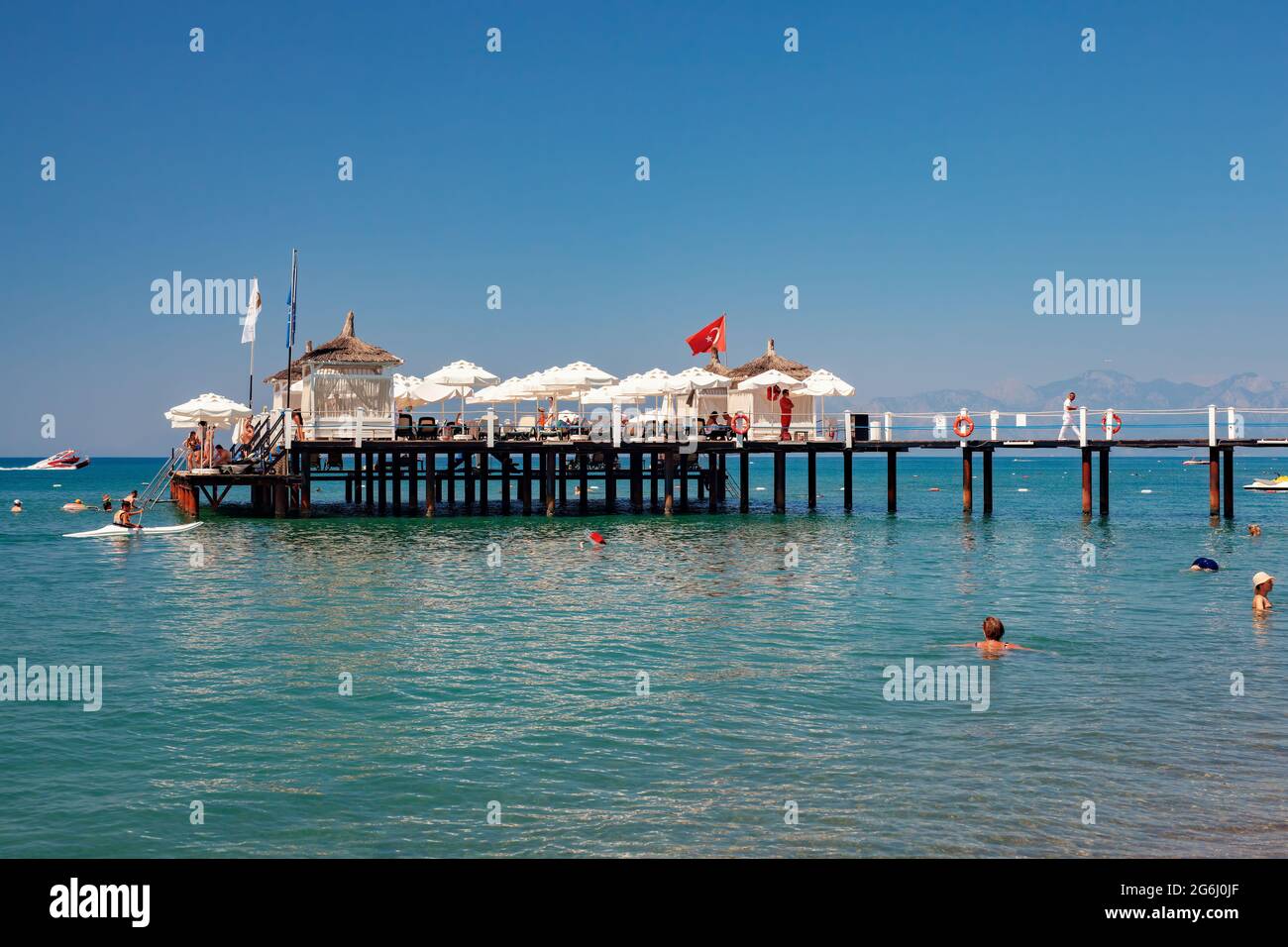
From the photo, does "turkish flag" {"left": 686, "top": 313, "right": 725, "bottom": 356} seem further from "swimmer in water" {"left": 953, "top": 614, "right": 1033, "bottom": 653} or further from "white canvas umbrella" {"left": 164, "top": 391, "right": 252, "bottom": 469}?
"swimmer in water" {"left": 953, "top": 614, "right": 1033, "bottom": 653}

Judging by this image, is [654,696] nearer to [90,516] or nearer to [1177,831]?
[1177,831]

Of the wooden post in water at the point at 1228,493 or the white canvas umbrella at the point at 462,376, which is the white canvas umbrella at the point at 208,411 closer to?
the white canvas umbrella at the point at 462,376

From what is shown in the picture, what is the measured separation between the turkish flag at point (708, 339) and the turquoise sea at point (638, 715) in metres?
17.5

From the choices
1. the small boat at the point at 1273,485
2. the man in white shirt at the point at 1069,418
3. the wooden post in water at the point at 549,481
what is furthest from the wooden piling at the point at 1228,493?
the small boat at the point at 1273,485

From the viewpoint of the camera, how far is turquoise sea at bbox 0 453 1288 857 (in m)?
9.59

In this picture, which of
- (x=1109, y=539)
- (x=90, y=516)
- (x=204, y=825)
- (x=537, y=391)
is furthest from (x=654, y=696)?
(x=90, y=516)

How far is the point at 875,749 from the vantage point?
11.8 metres

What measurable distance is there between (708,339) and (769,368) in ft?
12.0

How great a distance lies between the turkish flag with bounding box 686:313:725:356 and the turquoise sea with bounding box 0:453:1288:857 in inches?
690

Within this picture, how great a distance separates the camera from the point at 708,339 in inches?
1751

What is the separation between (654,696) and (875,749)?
3.46 meters

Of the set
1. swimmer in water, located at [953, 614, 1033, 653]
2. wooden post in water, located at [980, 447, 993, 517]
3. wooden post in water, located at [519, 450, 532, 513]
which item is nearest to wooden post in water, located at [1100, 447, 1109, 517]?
wooden post in water, located at [980, 447, 993, 517]

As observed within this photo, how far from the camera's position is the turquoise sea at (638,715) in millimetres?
9586

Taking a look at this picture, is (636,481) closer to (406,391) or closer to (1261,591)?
(406,391)
